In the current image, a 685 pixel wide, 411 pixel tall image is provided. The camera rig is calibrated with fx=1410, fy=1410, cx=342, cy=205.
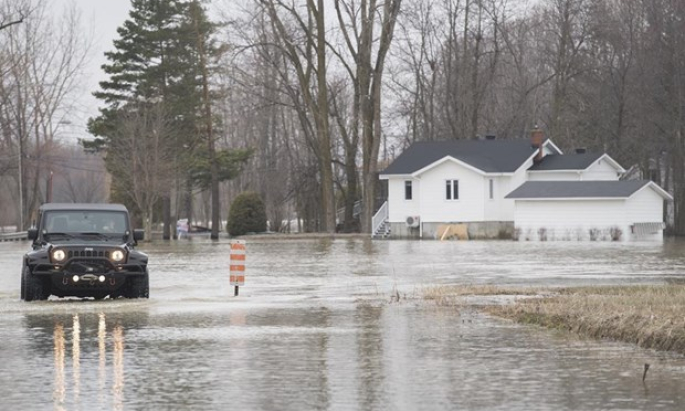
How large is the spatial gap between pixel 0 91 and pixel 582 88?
37507mm

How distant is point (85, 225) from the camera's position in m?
27.1

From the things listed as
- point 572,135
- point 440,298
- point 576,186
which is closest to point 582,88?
point 572,135

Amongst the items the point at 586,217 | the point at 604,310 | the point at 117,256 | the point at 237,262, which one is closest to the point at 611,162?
the point at 586,217

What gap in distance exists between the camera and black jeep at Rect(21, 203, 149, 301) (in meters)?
24.9

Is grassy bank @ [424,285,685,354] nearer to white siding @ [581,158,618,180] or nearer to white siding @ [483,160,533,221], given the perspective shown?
white siding @ [483,160,533,221]

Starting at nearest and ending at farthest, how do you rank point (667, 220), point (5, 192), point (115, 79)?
point (667, 220) < point (115, 79) < point (5, 192)

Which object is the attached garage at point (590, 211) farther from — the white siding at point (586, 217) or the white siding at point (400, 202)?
the white siding at point (400, 202)

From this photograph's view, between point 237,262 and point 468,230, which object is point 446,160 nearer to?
point 468,230

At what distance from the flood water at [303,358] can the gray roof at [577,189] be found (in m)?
46.4

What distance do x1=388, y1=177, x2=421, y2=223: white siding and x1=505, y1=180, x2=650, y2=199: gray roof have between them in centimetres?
762

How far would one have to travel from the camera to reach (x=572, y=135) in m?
95.6

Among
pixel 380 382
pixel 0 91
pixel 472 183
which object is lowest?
pixel 380 382

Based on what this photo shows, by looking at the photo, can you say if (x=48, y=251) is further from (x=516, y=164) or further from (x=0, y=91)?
(x=0, y=91)

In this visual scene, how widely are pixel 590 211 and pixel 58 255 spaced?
174 feet
